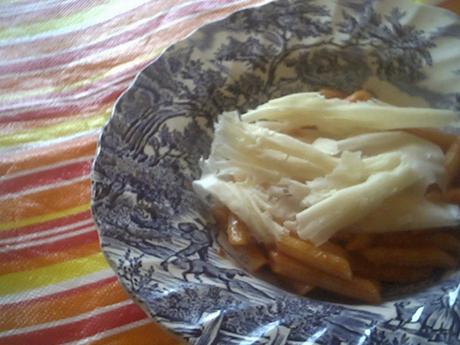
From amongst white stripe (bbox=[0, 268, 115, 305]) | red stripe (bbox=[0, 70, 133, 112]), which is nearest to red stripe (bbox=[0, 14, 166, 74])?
red stripe (bbox=[0, 70, 133, 112])

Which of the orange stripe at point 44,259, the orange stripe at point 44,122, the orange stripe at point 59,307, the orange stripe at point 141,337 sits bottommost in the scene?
the orange stripe at point 141,337

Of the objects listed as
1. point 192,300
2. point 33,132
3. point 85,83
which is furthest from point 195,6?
→ point 192,300

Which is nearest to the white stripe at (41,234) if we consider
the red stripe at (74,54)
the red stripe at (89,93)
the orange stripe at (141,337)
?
the orange stripe at (141,337)

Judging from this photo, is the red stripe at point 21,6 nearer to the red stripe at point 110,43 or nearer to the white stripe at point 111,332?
the red stripe at point 110,43

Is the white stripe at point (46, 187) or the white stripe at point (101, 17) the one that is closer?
the white stripe at point (46, 187)

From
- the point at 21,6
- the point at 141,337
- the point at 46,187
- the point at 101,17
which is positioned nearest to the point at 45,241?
the point at 46,187

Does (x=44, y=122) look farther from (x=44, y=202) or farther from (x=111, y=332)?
(x=111, y=332)

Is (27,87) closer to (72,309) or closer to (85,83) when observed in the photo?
(85,83)
